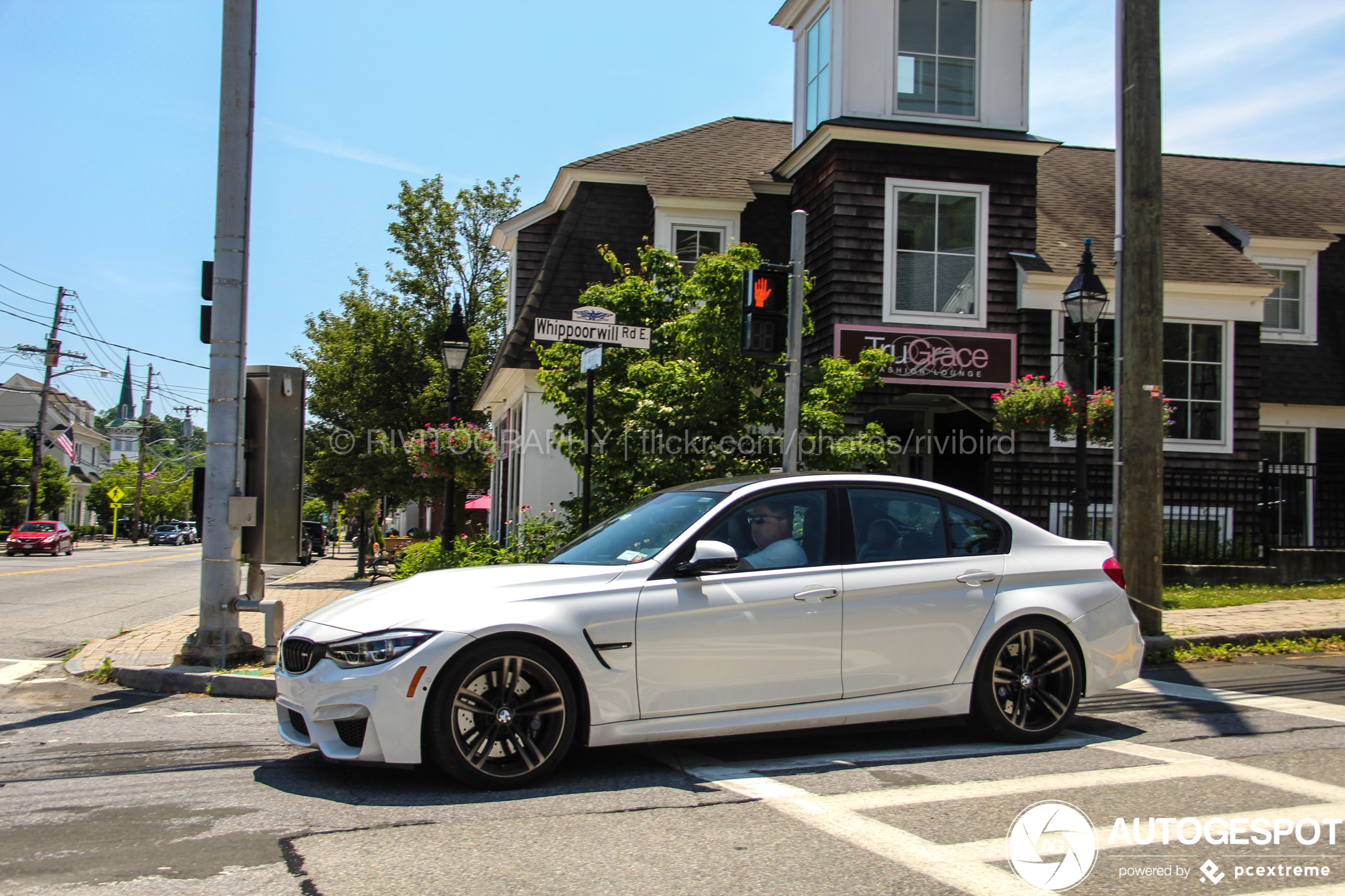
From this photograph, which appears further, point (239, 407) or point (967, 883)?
point (239, 407)

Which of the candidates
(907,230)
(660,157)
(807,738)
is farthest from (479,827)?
(660,157)

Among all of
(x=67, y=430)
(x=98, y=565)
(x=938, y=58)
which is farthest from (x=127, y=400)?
(x=938, y=58)

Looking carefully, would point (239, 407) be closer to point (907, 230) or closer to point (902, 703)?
point (902, 703)

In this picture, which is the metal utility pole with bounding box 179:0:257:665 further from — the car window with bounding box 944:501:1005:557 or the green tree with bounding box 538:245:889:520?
the car window with bounding box 944:501:1005:557

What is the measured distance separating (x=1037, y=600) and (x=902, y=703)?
1.01m

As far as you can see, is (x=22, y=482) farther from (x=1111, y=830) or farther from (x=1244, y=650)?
(x=1111, y=830)

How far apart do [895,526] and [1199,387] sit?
13909mm

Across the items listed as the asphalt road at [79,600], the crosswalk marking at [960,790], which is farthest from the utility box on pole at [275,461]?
the crosswalk marking at [960,790]

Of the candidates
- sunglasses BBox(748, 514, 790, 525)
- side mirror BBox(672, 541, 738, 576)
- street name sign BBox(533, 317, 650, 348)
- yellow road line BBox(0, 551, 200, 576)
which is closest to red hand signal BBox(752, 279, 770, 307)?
street name sign BBox(533, 317, 650, 348)

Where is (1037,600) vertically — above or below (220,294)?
below

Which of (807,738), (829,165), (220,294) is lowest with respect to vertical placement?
(807,738)

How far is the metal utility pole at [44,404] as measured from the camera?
175 feet

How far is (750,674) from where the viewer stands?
202 inches

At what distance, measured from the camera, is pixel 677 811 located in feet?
14.4
